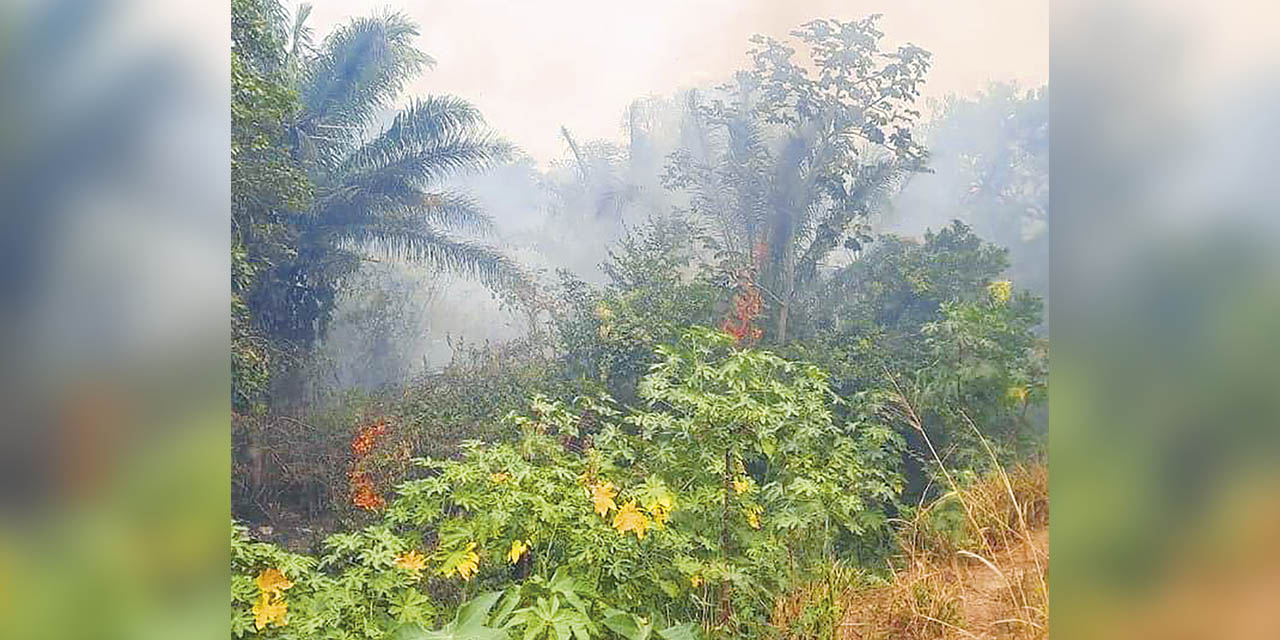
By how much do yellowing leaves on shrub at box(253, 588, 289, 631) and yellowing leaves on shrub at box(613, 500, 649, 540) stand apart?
0.83 m

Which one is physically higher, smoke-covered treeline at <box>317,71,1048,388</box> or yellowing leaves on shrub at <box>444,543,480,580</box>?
smoke-covered treeline at <box>317,71,1048,388</box>

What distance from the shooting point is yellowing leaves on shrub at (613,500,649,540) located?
2418 mm

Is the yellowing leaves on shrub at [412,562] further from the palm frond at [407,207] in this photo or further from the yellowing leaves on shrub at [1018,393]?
the yellowing leaves on shrub at [1018,393]

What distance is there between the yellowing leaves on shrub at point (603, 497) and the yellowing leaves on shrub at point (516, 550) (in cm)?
20

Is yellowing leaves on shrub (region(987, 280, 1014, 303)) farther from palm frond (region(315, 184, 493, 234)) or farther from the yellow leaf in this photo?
the yellow leaf

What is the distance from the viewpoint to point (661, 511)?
7.98 ft

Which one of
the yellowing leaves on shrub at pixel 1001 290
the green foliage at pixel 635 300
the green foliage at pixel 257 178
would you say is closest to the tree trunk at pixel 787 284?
the green foliage at pixel 635 300

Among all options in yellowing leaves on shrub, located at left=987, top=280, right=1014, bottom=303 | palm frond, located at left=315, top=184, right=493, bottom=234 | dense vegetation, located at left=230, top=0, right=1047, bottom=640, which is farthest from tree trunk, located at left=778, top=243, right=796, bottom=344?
palm frond, located at left=315, top=184, right=493, bottom=234

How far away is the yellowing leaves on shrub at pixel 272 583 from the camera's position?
233 centimetres

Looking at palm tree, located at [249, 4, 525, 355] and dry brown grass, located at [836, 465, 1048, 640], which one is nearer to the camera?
dry brown grass, located at [836, 465, 1048, 640]

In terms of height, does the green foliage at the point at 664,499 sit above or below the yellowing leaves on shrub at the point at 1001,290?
below

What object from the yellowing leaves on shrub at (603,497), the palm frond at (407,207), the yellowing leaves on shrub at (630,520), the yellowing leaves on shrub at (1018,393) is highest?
the palm frond at (407,207)
